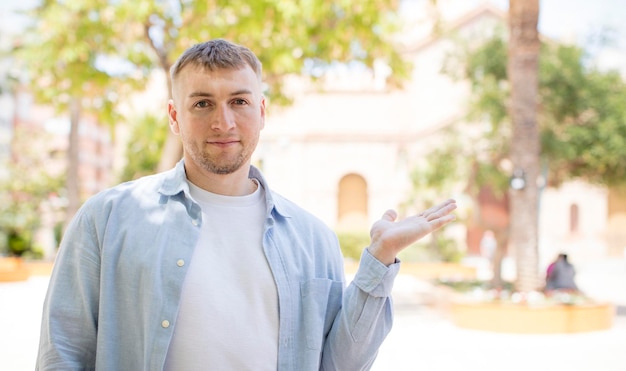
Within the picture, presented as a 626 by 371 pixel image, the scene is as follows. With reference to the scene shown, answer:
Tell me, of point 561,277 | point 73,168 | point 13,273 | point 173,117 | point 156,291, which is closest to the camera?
point 156,291

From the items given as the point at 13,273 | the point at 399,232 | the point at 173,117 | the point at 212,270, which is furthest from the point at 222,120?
the point at 13,273

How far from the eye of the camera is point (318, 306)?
7.82ft

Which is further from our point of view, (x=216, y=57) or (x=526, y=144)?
(x=526, y=144)

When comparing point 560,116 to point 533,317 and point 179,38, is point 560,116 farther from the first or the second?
point 179,38

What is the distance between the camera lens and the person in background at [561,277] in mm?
13820

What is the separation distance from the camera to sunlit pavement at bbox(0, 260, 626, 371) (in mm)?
9008

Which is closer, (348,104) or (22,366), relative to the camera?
(22,366)

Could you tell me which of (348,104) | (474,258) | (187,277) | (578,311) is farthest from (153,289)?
(348,104)

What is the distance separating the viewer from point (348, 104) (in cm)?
4112

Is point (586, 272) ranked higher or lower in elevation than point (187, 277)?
higher

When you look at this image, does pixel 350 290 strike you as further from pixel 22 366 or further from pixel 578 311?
pixel 578 311

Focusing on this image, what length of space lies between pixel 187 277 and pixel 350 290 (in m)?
0.52

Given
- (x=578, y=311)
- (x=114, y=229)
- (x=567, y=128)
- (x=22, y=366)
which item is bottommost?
(x=22, y=366)

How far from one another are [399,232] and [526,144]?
36.8 feet
